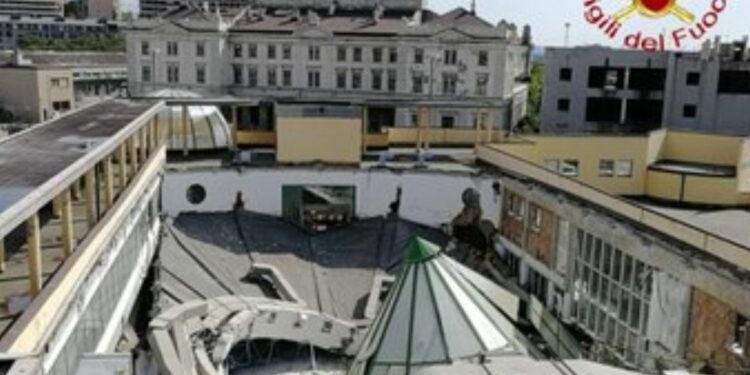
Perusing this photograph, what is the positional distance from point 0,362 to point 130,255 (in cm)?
1307

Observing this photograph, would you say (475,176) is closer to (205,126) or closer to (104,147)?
(205,126)

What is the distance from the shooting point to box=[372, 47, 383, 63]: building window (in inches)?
2564

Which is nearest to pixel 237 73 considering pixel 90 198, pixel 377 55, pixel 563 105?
pixel 377 55

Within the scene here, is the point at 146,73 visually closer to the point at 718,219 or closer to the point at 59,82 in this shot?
the point at 59,82

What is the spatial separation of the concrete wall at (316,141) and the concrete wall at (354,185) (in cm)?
92

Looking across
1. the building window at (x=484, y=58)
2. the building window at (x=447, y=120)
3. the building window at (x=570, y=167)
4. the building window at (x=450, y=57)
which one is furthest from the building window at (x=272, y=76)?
the building window at (x=570, y=167)

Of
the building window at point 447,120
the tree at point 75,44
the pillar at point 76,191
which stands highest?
the tree at point 75,44

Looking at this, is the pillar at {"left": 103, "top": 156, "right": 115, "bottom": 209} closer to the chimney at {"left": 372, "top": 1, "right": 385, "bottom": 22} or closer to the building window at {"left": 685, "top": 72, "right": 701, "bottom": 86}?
the building window at {"left": 685, "top": 72, "right": 701, "bottom": 86}

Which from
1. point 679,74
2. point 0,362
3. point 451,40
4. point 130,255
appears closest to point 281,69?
point 451,40

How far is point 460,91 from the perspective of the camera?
6450cm

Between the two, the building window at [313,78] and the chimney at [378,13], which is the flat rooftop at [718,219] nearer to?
the building window at [313,78]

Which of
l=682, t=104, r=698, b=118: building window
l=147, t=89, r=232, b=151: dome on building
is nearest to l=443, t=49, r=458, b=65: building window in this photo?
l=682, t=104, r=698, b=118: building window

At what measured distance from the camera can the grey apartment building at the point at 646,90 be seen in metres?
55.3

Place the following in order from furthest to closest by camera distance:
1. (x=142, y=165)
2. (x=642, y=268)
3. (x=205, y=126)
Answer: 1. (x=205, y=126)
2. (x=142, y=165)
3. (x=642, y=268)
